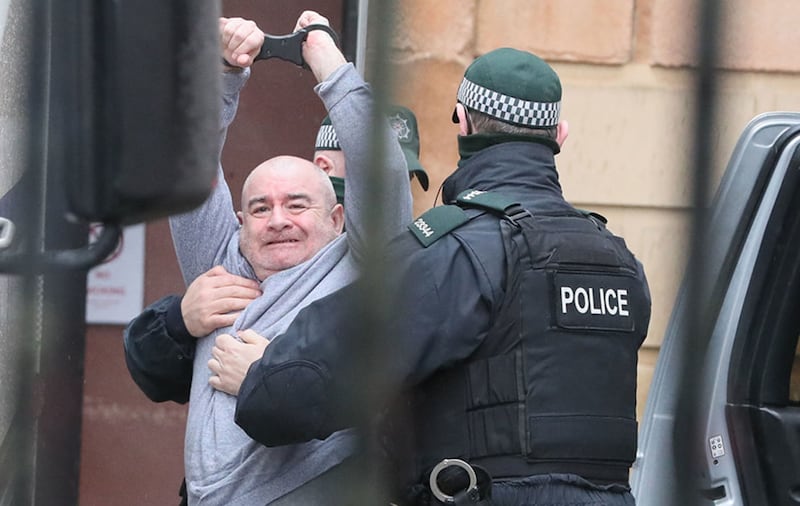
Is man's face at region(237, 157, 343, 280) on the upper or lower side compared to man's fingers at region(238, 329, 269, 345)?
upper

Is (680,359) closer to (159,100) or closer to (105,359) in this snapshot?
(159,100)

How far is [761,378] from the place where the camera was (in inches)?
132

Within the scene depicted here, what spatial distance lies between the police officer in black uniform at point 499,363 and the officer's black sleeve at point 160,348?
0.36 metres

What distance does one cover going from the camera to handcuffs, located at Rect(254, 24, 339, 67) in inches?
107

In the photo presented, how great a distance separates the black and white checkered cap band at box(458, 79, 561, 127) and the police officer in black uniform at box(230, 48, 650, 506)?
94 mm

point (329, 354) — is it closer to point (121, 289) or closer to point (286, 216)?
point (286, 216)

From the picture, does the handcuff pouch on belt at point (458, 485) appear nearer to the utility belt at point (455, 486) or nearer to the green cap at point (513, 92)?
the utility belt at point (455, 486)

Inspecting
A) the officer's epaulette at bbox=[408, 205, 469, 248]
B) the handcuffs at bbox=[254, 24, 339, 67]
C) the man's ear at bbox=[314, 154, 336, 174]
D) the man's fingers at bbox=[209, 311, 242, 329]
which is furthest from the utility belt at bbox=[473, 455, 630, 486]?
the man's ear at bbox=[314, 154, 336, 174]

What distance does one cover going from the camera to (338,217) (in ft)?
10.0

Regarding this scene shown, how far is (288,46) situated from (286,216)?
14.5 inches

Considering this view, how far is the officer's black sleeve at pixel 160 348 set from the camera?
290 cm

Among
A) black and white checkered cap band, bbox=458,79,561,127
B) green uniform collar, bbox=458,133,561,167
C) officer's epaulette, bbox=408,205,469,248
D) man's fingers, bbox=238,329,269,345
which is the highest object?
black and white checkered cap band, bbox=458,79,561,127

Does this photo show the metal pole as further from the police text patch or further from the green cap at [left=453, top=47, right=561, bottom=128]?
the green cap at [left=453, top=47, right=561, bottom=128]

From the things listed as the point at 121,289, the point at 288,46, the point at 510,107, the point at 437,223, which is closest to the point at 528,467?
the point at 437,223
